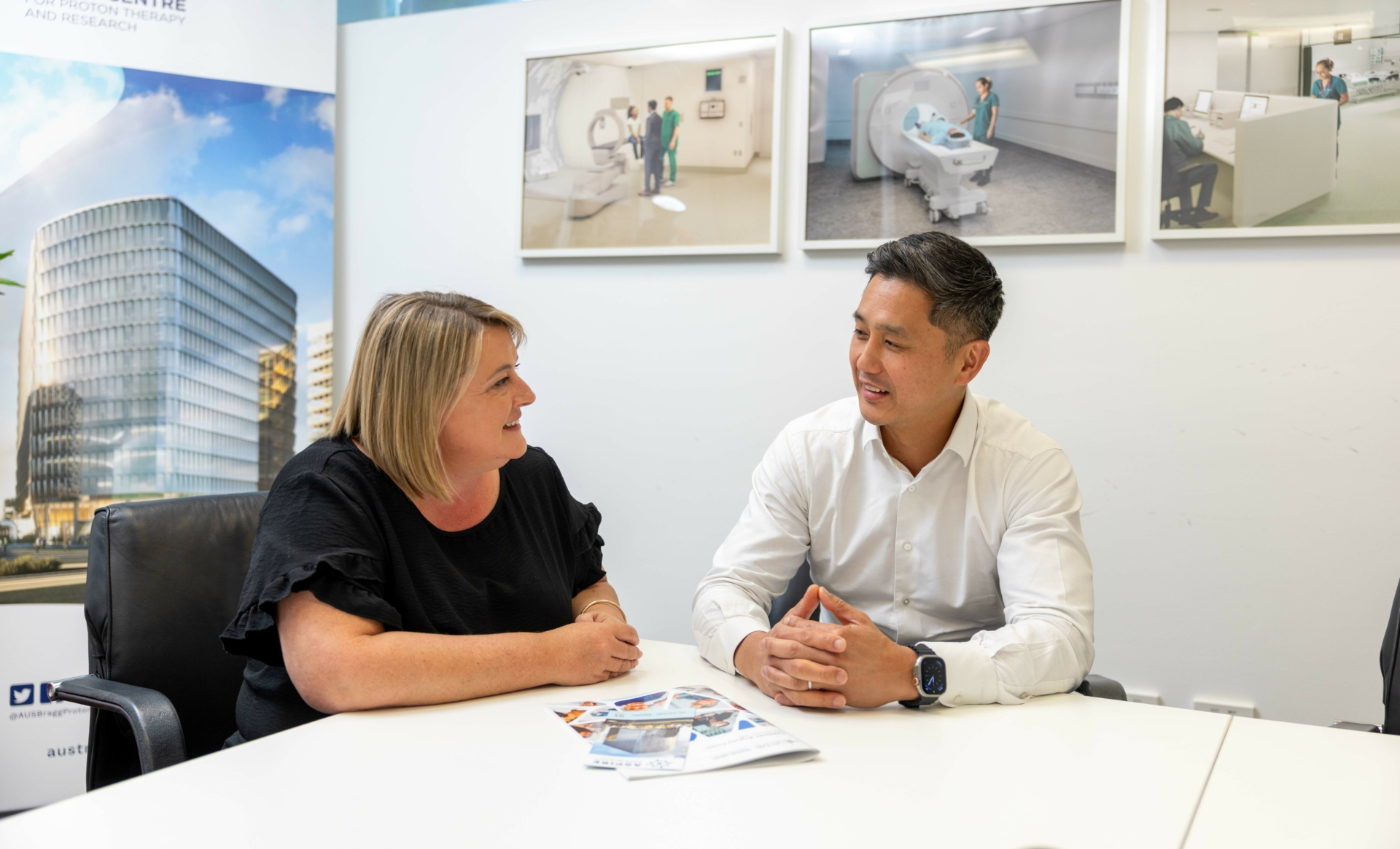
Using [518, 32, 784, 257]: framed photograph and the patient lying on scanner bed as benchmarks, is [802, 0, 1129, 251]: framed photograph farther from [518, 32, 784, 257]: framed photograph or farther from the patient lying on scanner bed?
[518, 32, 784, 257]: framed photograph

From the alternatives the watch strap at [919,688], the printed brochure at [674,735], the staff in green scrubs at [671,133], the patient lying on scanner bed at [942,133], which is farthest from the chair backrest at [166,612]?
the patient lying on scanner bed at [942,133]

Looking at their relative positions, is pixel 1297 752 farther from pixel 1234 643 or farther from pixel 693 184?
pixel 693 184

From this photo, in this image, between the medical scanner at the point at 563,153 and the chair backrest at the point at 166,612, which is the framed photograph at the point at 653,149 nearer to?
the medical scanner at the point at 563,153

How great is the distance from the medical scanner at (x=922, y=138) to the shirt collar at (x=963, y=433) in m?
0.99

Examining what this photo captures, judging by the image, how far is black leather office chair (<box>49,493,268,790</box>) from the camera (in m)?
1.64

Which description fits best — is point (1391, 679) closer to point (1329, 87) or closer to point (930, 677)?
point (930, 677)

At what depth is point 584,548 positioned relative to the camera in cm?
192

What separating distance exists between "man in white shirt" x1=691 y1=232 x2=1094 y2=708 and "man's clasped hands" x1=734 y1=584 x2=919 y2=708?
0.43 ft

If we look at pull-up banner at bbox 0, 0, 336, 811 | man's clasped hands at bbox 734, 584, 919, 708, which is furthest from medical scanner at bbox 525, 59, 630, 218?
man's clasped hands at bbox 734, 584, 919, 708

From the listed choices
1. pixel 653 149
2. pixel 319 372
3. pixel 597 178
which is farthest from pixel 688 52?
pixel 319 372

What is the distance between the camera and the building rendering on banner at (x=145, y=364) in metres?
2.97

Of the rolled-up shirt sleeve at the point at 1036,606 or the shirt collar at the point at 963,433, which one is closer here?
the rolled-up shirt sleeve at the point at 1036,606

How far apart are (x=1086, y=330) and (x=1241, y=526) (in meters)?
0.64

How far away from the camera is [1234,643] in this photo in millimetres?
2523
